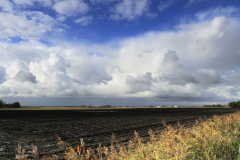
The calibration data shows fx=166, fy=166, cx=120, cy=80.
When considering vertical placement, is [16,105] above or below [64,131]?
below

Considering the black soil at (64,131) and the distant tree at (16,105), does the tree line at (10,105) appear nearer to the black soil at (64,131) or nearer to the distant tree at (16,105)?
the distant tree at (16,105)

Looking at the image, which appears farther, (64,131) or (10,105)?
(10,105)

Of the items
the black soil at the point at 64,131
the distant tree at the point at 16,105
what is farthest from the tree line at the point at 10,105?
the black soil at the point at 64,131

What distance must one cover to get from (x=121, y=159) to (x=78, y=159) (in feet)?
4.79

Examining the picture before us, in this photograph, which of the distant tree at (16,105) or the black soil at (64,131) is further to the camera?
the distant tree at (16,105)

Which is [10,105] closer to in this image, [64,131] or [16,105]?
[16,105]

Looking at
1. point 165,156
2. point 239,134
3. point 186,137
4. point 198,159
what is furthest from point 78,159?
point 239,134

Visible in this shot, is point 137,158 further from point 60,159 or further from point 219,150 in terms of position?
point 60,159

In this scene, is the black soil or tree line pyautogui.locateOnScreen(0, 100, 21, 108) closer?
the black soil

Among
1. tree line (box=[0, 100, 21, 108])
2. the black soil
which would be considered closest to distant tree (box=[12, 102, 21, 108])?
tree line (box=[0, 100, 21, 108])

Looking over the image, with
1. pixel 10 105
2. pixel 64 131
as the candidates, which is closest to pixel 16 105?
pixel 10 105

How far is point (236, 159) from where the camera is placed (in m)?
6.06

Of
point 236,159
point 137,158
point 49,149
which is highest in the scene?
point 137,158

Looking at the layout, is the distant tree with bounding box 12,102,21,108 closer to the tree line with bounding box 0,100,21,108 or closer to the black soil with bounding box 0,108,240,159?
the tree line with bounding box 0,100,21,108
